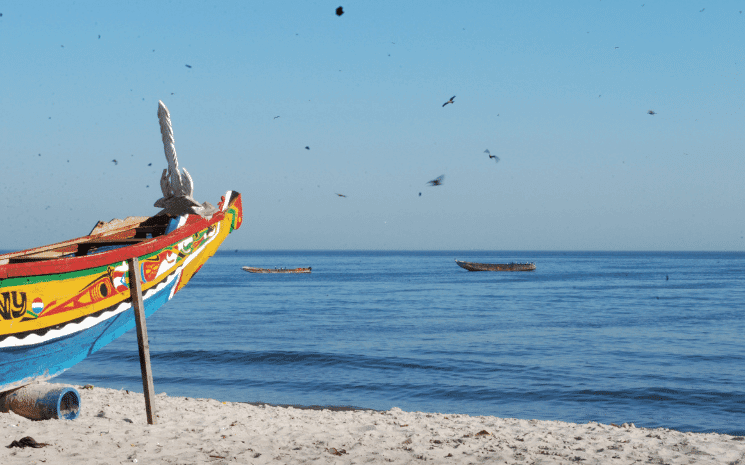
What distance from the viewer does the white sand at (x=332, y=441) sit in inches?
264

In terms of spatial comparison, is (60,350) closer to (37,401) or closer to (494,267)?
(37,401)

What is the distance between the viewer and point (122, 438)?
7348 millimetres

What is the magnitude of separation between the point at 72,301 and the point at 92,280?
0.34 m

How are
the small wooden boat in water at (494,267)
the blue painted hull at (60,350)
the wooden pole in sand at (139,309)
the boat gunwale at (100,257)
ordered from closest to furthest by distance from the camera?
the boat gunwale at (100,257)
the blue painted hull at (60,350)
the wooden pole in sand at (139,309)
the small wooden boat in water at (494,267)

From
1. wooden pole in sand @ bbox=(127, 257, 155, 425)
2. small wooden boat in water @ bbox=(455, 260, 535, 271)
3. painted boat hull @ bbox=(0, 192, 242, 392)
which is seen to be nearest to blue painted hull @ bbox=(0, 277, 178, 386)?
painted boat hull @ bbox=(0, 192, 242, 392)

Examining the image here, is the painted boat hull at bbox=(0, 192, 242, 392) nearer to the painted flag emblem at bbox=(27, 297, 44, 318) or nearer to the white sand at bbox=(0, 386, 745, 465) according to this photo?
the painted flag emblem at bbox=(27, 297, 44, 318)

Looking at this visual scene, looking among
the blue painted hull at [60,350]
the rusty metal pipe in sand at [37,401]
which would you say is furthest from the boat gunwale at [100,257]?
the rusty metal pipe in sand at [37,401]

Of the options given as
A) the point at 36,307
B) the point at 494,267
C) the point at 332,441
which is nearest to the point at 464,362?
the point at 332,441

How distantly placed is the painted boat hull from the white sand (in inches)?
41.5

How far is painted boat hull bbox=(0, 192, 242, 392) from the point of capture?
586cm

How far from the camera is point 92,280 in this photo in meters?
6.76

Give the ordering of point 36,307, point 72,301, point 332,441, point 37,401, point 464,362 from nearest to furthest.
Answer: point 36,307, point 72,301, point 332,441, point 37,401, point 464,362

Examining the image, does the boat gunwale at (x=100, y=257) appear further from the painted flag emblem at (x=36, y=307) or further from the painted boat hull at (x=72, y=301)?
the painted flag emblem at (x=36, y=307)

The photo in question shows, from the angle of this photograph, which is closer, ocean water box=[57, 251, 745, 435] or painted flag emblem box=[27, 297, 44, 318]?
painted flag emblem box=[27, 297, 44, 318]
